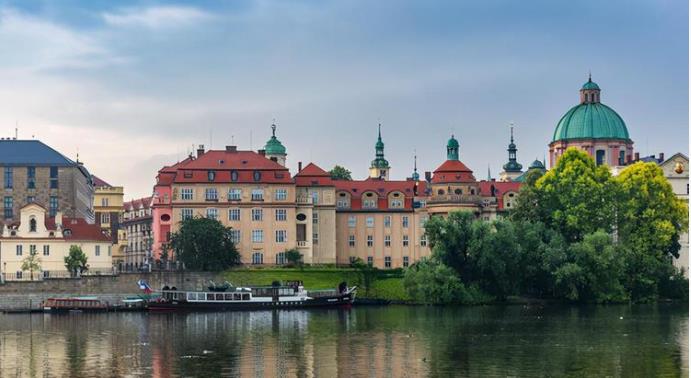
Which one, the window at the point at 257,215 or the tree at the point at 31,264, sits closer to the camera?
the tree at the point at 31,264

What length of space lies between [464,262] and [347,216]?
32.3 m

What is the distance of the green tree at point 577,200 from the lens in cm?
13438

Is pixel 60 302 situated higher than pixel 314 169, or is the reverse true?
pixel 314 169

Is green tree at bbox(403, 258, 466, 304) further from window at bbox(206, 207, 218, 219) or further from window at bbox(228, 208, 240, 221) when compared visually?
window at bbox(206, 207, 218, 219)

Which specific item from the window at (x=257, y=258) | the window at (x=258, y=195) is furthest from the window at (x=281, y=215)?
the window at (x=257, y=258)

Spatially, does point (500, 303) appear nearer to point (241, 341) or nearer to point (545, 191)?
point (545, 191)

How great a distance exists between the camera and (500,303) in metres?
127

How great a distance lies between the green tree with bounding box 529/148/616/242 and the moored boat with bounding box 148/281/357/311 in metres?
19.9

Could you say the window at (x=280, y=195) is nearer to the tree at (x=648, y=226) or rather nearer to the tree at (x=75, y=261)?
the tree at (x=75, y=261)

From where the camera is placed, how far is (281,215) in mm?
150375

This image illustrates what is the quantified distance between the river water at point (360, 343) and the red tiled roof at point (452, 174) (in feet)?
123

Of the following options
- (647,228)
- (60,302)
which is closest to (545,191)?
(647,228)

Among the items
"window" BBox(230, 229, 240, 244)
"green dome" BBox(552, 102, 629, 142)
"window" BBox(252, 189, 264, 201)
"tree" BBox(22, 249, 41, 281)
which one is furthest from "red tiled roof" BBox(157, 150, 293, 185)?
"green dome" BBox(552, 102, 629, 142)

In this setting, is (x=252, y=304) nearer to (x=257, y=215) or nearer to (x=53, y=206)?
(x=257, y=215)
